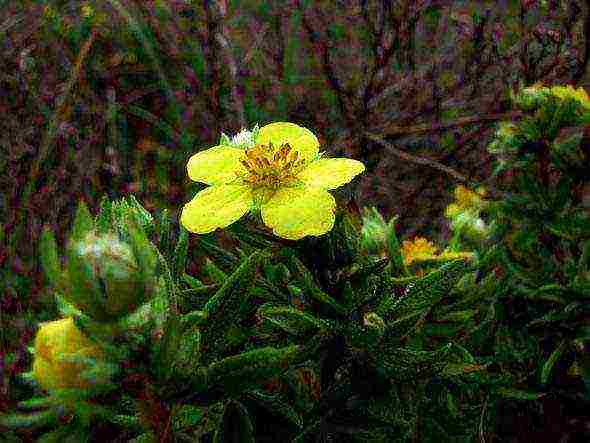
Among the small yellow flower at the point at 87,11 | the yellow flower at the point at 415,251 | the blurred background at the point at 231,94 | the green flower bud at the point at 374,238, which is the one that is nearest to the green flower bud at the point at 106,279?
the green flower bud at the point at 374,238

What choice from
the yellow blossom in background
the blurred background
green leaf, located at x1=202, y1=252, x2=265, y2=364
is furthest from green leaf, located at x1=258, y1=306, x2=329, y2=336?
the blurred background

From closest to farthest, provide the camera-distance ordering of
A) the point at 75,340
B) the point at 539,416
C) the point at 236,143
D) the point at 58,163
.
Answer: the point at 75,340 < the point at 236,143 < the point at 539,416 < the point at 58,163

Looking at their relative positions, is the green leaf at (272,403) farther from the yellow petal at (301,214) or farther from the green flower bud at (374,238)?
the green flower bud at (374,238)

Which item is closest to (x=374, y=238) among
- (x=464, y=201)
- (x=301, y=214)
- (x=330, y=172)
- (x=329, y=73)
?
(x=330, y=172)

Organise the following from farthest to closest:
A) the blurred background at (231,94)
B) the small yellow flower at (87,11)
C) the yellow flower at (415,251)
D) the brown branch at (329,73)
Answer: the small yellow flower at (87,11), the brown branch at (329,73), the blurred background at (231,94), the yellow flower at (415,251)

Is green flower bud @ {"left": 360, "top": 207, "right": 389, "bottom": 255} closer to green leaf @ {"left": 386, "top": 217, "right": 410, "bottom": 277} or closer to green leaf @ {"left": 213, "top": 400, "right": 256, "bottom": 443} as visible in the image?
green leaf @ {"left": 386, "top": 217, "right": 410, "bottom": 277}

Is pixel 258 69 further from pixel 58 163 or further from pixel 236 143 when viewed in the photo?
pixel 236 143

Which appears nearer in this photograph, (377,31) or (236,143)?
(236,143)

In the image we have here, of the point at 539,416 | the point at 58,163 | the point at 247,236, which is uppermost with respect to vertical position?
the point at 247,236

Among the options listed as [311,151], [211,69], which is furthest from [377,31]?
Result: [311,151]
